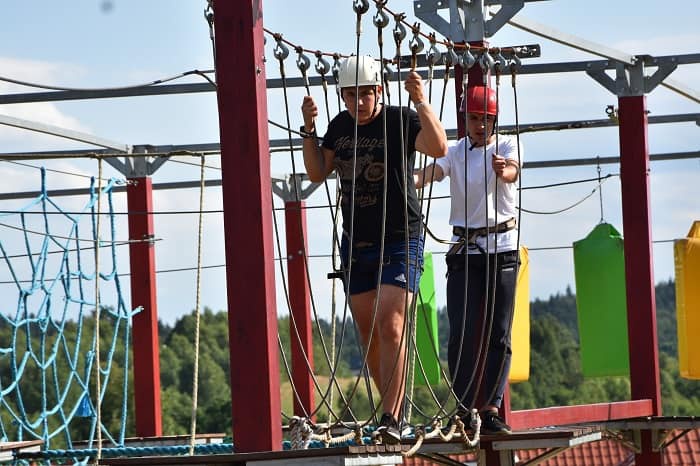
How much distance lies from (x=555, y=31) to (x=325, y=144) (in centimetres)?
380

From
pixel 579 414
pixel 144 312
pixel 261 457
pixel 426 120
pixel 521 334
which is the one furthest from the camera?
pixel 144 312

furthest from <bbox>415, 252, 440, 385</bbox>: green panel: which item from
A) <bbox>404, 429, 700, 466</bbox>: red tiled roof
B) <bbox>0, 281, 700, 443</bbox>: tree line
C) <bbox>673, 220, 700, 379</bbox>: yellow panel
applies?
<bbox>0, 281, 700, 443</bbox>: tree line

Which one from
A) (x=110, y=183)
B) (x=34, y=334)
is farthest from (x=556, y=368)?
(x=110, y=183)

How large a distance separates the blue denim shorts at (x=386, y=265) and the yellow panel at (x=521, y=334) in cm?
345

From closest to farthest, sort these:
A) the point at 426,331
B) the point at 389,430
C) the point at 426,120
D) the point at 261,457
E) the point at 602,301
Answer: the point at 261,457 → the point at 389,430 → the point at 426,120 → the point at 602,301 → the point at 426,331

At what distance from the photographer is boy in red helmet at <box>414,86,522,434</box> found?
6.57m

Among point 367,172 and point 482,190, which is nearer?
point 367,172

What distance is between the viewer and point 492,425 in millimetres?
6688

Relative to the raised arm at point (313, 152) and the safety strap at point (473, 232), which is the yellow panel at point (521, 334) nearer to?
the safety strap at point (473, 232)

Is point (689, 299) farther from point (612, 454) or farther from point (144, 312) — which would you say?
point (612, 454)

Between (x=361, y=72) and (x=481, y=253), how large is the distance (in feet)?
3.84

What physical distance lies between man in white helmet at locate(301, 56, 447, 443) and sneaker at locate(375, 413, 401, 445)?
2cm

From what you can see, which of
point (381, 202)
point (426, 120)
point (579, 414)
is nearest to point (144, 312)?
point (579, 414)

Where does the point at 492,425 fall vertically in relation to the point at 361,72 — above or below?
below
